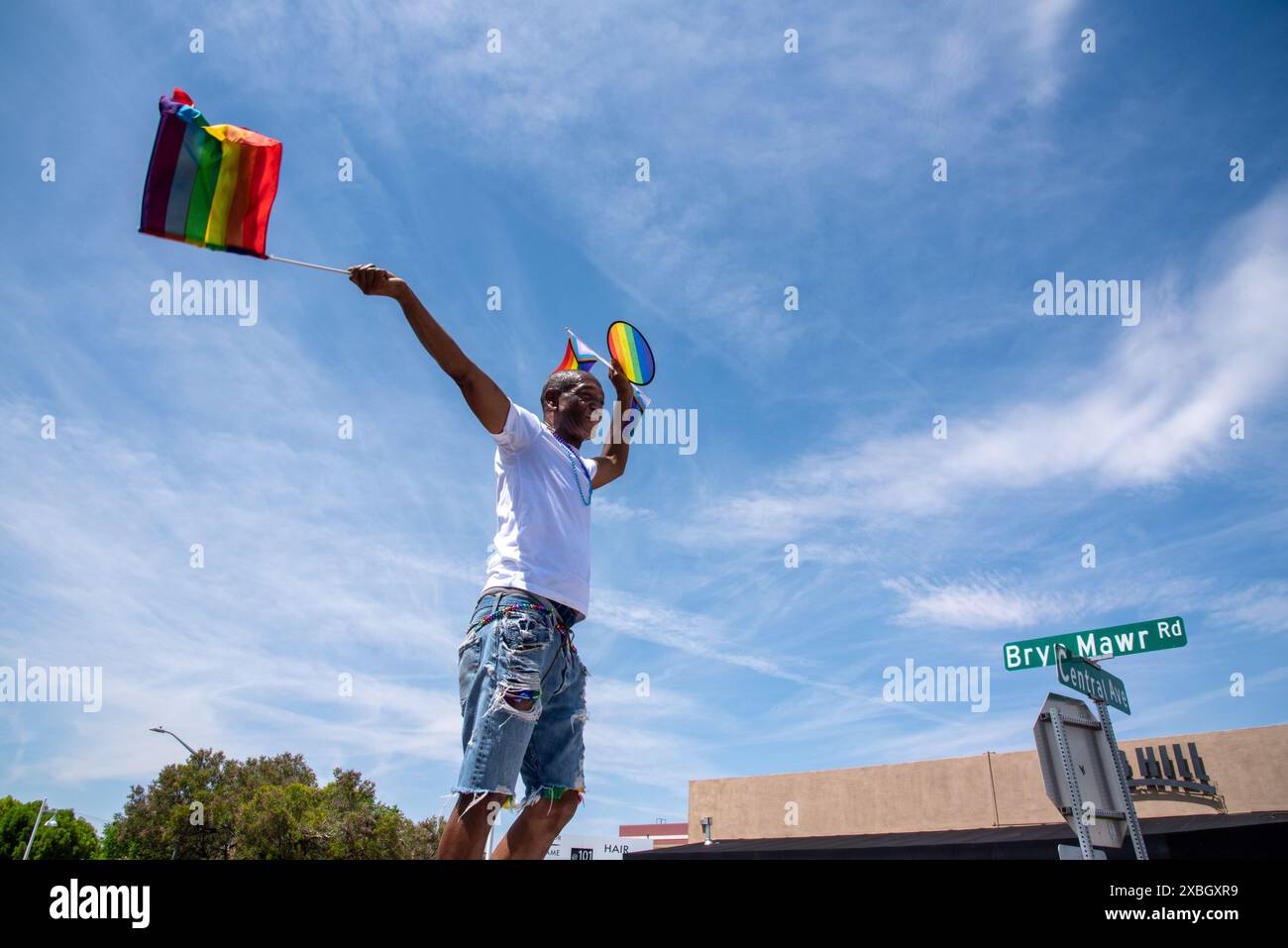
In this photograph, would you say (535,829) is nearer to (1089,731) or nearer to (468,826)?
(468,826)

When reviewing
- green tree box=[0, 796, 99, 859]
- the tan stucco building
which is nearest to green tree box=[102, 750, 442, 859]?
green tree box=[0, 796, 99, 859]

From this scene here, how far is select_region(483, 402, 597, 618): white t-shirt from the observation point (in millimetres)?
2670

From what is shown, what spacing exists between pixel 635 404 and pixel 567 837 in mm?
26811

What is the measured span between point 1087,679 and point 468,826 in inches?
239

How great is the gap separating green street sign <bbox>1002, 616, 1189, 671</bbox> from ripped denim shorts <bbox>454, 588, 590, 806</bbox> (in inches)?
221

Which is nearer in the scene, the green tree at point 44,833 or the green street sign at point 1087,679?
the green street sign at point 1087,679

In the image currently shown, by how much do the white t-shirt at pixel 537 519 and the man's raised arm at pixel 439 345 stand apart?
0.11 meters

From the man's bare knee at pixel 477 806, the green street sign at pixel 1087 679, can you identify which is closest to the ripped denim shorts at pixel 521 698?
the man's bare knee at pixel 477 806

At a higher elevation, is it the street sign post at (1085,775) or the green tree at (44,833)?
the street sign post at (1085,775)

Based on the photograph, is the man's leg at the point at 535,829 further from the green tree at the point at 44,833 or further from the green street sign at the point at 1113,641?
the green tree at the point at 44,833

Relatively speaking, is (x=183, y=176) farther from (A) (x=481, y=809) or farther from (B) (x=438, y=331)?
(A) (x=481, y=809)

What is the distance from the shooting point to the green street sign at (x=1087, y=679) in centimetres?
644

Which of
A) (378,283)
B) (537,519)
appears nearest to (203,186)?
(378,283)
